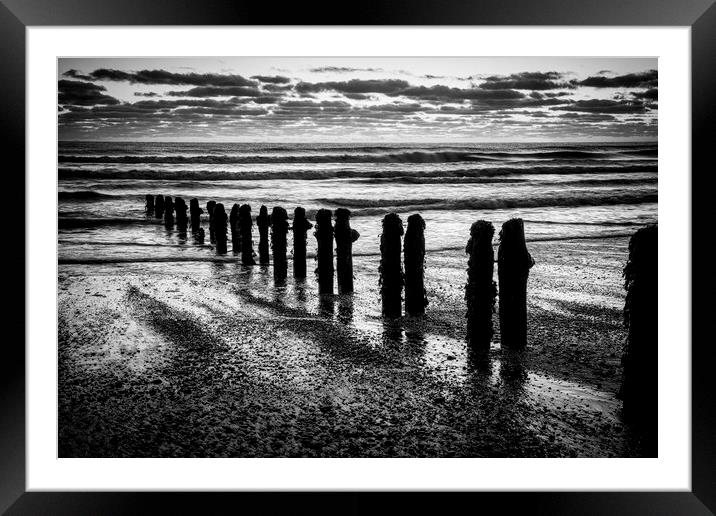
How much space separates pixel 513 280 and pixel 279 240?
2.66 meters

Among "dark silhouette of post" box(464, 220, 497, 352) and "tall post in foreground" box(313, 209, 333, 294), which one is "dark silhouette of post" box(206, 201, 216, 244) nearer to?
"tall post in foreground" box(313, 209, 333, 294)

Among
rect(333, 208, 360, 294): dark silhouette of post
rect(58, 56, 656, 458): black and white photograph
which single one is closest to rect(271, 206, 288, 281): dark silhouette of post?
rect(58, 56, 656, 458): black and white photograph

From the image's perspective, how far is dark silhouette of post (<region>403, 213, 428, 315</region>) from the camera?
392 centimetres

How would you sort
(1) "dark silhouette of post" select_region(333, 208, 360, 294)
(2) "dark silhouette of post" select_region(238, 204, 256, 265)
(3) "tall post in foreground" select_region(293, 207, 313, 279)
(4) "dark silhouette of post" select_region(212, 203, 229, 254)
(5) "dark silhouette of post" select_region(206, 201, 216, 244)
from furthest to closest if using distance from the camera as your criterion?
(5) "dark silhouette of post" select_region(206, 201, 216, 244), (4) "dark silhouette of post" select_region(212, 203, 229, 254), (2) "dark silhouette of post" select_region(238, 204, 256, 265), (3) "tall post in foreground" select_region(293, 207, 313, 279), (1) "dark silhouette of post" select_region(333, 208, 360, 294)

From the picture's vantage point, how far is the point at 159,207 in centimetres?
741

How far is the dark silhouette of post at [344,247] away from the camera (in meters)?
4.71

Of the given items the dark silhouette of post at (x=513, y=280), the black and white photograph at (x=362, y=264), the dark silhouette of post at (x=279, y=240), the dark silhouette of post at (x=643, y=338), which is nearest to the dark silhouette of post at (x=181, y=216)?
the black and white photograph at (x=362, y=264)

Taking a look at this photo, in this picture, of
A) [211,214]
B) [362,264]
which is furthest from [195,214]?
[362,264]

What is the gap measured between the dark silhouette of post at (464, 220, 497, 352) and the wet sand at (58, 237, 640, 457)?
0.44ft
